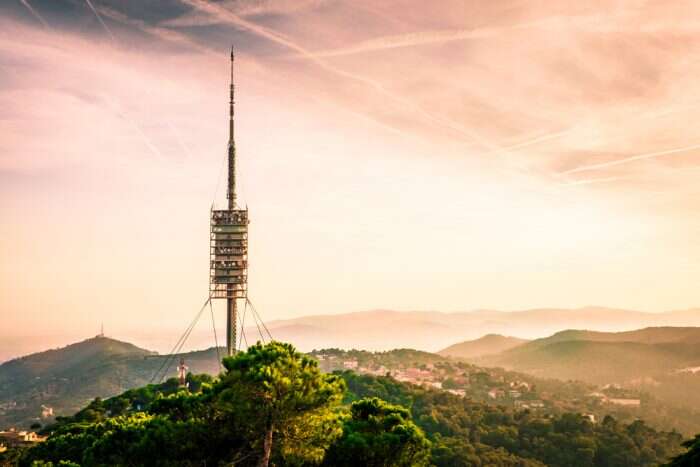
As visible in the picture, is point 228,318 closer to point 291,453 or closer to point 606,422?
point 291,453

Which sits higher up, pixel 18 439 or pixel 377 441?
pixel 377 441

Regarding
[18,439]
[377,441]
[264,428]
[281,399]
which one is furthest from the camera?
[18,439]

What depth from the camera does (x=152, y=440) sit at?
1350 inches

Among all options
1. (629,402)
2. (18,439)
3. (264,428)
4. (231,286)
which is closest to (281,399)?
(264,428)

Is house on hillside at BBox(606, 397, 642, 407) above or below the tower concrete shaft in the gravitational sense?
below

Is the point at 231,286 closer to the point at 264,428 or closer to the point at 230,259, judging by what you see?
the point at 230,259

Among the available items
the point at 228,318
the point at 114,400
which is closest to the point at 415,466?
the point at 228,318

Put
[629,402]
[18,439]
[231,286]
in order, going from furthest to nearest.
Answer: [629,402]
[18,439]
[231,286]

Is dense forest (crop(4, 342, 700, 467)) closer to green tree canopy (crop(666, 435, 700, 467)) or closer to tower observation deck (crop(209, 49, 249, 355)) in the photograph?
green tree canopy (crop(666, 435, 700, 467))

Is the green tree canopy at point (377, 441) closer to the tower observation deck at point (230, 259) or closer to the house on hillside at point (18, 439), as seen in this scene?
the tower observation deck at point (230, 259)

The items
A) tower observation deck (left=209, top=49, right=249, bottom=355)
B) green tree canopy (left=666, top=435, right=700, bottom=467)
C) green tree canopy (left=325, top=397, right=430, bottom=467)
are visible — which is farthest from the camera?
tower observation deck (left=209, top=49, right=249, bottom=355)

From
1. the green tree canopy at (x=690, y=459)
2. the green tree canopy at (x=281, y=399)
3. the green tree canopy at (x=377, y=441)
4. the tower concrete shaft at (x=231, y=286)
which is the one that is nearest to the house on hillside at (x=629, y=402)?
the tower concrete shaft at (x=231, y=286)

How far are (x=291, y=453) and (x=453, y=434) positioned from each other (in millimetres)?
Result: 96825

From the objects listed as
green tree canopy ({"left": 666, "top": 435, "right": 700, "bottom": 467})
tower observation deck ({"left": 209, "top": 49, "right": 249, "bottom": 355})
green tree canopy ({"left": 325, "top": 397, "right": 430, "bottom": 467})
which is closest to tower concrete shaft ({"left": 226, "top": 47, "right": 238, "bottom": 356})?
tower observation deck ({"left": 209, "top": 49, "right": 249, "bottom": 355})
